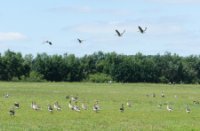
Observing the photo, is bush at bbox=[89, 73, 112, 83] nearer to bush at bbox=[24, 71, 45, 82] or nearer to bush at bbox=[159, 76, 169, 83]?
bush at bbox=[24, 71, 45, 82]

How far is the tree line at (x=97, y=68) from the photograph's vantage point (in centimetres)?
13012

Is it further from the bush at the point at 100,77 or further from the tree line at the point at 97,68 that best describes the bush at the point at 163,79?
the bush at the point at 100,77

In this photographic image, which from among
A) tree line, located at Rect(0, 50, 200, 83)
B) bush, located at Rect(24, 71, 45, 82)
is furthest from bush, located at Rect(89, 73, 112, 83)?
bush, located at Rect(24, 71, 45, 82)

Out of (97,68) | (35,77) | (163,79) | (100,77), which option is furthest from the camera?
(97,68)

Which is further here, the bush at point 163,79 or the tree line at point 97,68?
the bush at point 163,79

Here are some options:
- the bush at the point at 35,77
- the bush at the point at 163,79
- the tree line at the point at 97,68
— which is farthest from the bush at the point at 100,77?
the bush at the point at 163,79

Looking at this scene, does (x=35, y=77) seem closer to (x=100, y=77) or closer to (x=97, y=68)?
(x=100, y=77)

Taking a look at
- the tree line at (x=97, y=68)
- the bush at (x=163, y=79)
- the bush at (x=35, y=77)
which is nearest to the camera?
the bush at (x=35, y=77)

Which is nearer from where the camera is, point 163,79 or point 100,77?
point 100,77

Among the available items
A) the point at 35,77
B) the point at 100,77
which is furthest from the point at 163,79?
the point at 35,77

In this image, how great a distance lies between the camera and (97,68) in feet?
470

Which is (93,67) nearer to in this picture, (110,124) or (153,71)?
(153,71)

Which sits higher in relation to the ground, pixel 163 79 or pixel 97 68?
pixel 97 68

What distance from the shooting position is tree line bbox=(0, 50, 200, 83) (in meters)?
130
